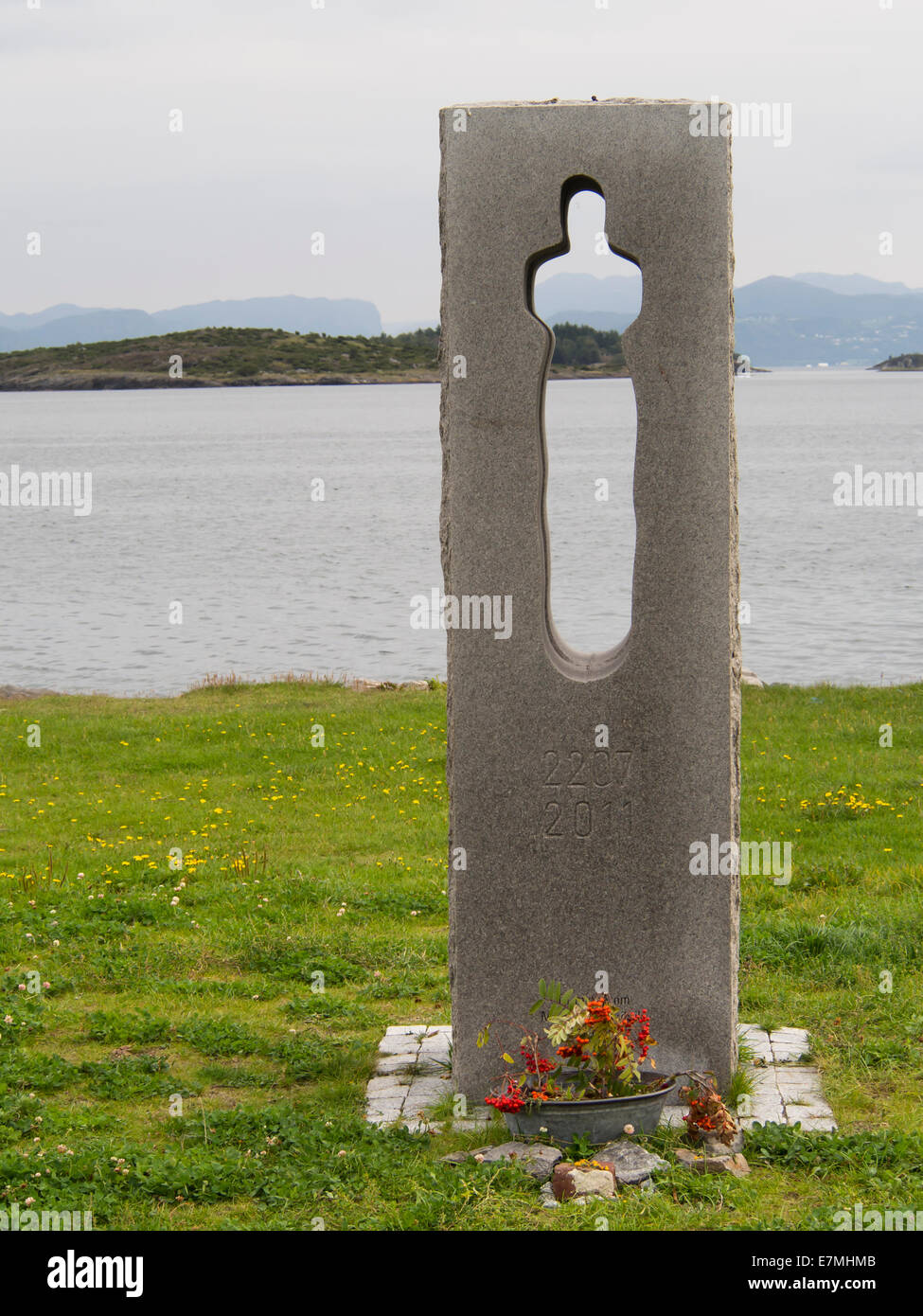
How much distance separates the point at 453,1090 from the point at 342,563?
35.8 metres

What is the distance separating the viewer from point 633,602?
664cm

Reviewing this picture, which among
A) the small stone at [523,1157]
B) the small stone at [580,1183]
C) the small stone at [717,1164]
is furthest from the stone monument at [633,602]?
the small stone at [580,1183]

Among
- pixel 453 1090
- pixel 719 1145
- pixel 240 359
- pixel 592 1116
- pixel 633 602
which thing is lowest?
pixel 453 1090

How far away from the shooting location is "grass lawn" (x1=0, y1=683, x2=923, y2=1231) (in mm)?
5645

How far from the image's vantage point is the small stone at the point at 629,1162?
18.6ft

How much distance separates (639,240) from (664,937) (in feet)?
10.8

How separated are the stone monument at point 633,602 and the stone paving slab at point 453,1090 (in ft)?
1.05

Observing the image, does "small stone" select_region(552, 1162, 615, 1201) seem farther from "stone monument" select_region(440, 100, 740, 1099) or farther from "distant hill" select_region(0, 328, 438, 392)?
"distant hill" select_region(0, 328, 438, 392)

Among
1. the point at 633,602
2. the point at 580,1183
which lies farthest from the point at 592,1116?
the point at 633,602

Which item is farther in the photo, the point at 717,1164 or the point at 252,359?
the point at 252,359

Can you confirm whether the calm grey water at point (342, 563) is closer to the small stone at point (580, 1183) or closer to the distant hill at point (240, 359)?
the small stone at point (580, 1183)

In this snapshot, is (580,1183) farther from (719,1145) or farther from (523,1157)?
(719,1145)

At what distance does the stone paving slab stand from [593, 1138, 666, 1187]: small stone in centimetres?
46
